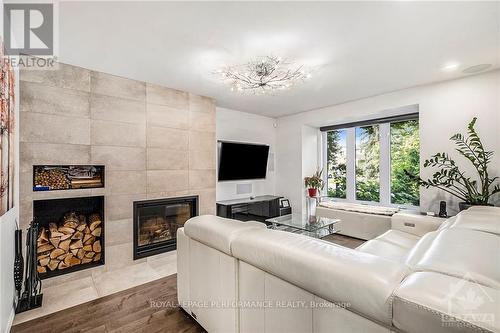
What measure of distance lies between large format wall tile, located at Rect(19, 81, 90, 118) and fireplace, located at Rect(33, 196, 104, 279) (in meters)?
1.05

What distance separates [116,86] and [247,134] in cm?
280

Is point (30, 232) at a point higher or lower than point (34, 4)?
lower

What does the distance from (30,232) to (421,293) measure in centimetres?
303

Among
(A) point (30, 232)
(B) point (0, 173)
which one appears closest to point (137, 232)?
(A) point (30, 232)

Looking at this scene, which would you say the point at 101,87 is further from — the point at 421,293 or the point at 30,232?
the point at 421,293

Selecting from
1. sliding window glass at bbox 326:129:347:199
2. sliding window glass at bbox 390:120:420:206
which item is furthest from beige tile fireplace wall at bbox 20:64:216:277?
sliding window glass at bbox 390:120:420:206

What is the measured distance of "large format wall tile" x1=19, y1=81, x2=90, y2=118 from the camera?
252 centimetres

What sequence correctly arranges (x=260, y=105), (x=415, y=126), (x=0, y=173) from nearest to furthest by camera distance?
(x=0, y=173) → (x=415, y=126) → (x=260, y=105)

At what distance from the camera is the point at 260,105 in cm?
470

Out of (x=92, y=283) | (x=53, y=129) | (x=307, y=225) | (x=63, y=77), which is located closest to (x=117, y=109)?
(x=63, y=77)

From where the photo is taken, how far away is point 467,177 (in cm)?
329

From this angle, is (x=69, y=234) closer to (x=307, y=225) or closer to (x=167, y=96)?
(x=167, y=96)

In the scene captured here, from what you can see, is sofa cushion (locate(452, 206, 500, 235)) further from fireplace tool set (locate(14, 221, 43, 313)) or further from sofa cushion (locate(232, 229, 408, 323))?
fireplace tool set (locate(14, 221, 43, 313))

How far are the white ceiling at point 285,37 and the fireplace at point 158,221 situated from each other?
6.01 feet
